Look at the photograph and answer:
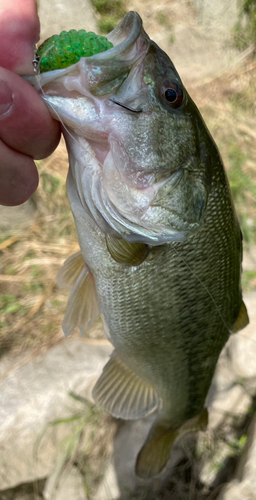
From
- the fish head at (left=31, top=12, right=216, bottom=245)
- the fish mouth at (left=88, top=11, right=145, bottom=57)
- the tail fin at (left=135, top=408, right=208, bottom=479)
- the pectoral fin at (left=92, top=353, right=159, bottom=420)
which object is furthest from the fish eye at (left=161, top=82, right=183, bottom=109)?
the tail fin at (left=135, top=408, right=208, bottom=479)

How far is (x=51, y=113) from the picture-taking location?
31.2 inches

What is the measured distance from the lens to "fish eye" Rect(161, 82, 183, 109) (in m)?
0.80

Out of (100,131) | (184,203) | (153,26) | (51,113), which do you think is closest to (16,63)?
(51,113)

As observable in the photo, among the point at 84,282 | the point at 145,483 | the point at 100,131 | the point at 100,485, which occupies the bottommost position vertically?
the point at 100,485

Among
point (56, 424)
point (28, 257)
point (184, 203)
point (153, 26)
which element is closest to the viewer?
point (184, 203)

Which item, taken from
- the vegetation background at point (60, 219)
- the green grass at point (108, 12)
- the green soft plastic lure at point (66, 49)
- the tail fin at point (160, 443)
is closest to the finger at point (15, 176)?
the green soft plastic lure at point (66, 49)

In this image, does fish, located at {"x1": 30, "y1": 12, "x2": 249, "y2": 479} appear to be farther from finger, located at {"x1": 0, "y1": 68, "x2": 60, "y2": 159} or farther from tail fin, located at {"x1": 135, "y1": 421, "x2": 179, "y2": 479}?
tail fin, located at {"x1": 135, "y1": 421, "x2": 179, "y2": 479}

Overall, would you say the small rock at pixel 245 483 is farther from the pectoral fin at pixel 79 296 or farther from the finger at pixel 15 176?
the finger at pixel 15 176

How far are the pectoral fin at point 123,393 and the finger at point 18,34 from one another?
1.14 metres

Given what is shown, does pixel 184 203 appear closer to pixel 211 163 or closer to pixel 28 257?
pixel 211 163

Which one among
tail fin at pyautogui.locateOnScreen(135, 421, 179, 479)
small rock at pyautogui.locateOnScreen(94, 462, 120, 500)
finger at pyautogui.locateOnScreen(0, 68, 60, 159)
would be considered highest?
finger at pyautogui.locateOnScreen(0, 68, 60, 159)

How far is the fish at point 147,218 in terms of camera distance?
0.76 m

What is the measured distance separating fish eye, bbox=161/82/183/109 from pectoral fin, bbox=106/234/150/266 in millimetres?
359

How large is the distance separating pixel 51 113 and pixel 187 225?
1.41 feet
